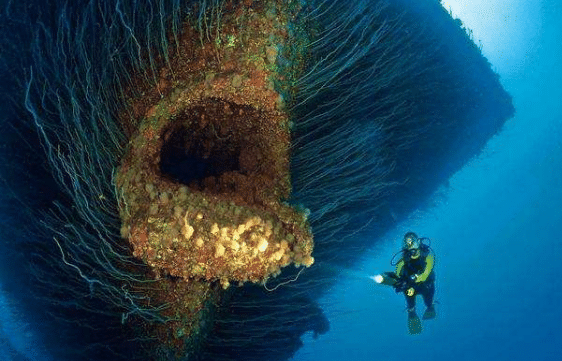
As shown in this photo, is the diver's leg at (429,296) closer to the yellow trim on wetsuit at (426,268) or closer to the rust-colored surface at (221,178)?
the yellow trim on wetsuit at (426,268)

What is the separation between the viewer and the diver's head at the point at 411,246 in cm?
823

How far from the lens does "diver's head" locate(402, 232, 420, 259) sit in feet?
27.0

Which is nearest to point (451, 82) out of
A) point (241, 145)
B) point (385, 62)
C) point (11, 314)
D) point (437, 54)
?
point (437, 54)

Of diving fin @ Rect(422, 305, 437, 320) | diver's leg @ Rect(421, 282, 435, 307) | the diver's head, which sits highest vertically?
the diver's head

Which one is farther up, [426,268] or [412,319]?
[426,268]

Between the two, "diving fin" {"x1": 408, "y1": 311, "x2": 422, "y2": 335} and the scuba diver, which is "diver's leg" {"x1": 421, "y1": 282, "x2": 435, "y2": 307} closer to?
the scuba diver

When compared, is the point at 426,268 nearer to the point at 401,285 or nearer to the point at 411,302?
the point at 401,285

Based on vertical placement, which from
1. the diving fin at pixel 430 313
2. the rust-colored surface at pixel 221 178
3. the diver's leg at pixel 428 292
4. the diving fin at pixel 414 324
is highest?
the diver's leg at pixel 428 292

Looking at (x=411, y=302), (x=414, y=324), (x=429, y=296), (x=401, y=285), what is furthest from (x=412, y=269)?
(x=414, y=324)

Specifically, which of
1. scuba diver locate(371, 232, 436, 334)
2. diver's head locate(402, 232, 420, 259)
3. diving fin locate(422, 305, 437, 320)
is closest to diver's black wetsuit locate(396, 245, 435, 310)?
scuba diver locate(371, 232, 436, 334)

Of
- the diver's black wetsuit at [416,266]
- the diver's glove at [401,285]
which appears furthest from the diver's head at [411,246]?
the diver's glove at [401,285]

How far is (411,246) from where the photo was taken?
8.31m

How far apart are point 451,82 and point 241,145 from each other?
4.00m

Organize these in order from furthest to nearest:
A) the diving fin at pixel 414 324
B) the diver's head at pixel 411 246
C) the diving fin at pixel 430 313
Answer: the diving fin at pixel 430 313 < the diving fin at pixel 414 324 < the diver's head at pixel 411 246
